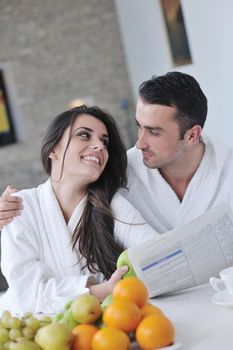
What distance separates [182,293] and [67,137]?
636 millimetres

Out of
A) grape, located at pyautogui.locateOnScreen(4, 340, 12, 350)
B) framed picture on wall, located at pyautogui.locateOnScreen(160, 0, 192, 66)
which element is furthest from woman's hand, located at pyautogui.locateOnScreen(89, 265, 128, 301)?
framed picture on wall, located at pyautogui.locateOnScreen(160, 0, 192, 66)

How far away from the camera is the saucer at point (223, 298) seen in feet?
4.51

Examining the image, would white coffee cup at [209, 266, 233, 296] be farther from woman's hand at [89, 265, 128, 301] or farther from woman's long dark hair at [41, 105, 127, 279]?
woman's long dark hair at [41, 105, 127, 279]

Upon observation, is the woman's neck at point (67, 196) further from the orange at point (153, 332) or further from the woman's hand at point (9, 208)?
the orange at point (153, 332)

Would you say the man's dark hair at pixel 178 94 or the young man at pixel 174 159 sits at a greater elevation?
the man's dark hair at pixel 178 94

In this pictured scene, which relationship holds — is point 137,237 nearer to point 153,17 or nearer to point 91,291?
point 91,291

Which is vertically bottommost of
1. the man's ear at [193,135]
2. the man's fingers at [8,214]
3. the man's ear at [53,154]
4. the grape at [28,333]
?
the grape at [28,333]

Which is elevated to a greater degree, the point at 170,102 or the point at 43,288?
the point at 170,102

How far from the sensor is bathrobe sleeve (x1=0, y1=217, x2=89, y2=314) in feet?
5.80

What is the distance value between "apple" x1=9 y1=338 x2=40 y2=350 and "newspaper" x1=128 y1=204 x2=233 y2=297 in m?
0.50

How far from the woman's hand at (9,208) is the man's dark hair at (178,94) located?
20.4 inches

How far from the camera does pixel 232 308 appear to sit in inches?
53.7

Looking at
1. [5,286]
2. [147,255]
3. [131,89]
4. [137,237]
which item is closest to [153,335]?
[147,255]

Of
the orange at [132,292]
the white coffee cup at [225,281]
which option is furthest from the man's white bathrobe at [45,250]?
the orange at [132,292]
